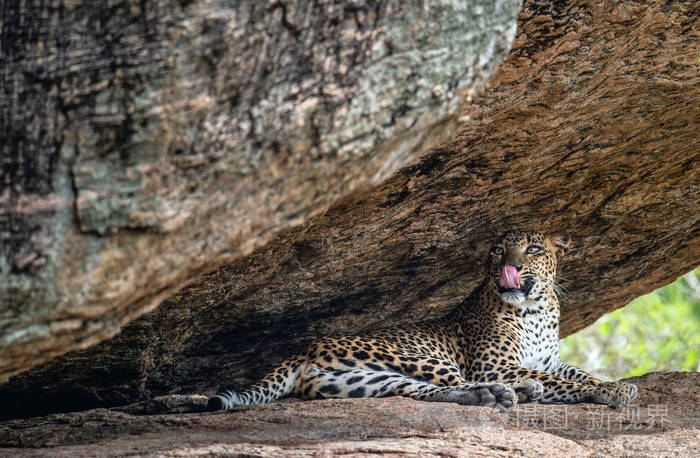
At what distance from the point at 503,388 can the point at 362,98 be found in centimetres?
329

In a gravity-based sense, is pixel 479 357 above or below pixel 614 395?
above

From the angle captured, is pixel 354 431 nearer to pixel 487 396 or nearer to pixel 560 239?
pixel 487 396

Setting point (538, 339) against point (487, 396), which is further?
point (538, 339)

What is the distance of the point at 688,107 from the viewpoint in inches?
272

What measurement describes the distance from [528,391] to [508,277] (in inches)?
69.0

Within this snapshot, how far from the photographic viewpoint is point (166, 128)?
11.5ft

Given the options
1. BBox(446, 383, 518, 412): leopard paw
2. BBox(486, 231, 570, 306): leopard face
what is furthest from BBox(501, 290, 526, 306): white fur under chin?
BBox(446, 383, 518, 412): leopard paw

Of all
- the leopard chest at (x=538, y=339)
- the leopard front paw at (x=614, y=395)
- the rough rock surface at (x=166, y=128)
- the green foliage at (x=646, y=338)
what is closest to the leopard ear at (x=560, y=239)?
the leopard chest at (x=538, y=339)

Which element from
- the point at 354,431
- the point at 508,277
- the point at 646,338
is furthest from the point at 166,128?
the point at 646,338

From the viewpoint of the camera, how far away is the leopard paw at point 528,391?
666 cm

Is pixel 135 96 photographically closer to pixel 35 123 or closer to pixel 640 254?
pixel 35 123

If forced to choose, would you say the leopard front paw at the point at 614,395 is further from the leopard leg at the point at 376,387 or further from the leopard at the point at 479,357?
the leopard leg at the point at 376,387

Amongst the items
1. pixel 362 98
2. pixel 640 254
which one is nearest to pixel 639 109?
pixel 640 254

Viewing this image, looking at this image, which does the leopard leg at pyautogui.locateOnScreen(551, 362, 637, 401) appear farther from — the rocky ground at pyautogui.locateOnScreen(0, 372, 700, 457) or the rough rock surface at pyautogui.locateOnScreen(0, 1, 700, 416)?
the rough rock surface at pyautogui.locateOnScreen(0, 1, 700, 416)
